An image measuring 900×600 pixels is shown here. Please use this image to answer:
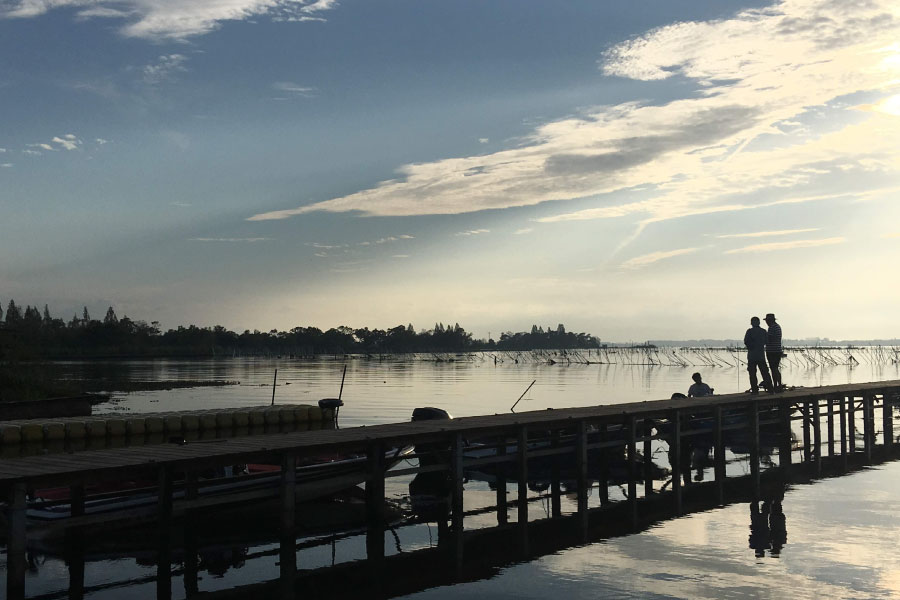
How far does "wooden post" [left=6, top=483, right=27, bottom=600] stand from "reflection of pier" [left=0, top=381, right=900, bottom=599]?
0.6 inches

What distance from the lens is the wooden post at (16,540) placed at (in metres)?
13.7

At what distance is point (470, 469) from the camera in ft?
81.6

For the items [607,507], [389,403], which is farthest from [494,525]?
[389,403]

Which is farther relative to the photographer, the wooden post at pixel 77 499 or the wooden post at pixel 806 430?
the wooden post at pixel 806 430

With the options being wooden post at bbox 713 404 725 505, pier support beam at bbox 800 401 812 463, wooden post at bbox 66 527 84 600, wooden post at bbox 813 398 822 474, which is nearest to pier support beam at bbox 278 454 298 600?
wooden post at bbox 66 527 84 600

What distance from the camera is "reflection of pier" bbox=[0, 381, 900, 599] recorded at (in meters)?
15.8

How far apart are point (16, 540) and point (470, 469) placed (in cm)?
1351

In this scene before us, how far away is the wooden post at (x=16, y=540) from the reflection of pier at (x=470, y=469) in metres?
0.02

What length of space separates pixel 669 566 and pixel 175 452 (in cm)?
1013

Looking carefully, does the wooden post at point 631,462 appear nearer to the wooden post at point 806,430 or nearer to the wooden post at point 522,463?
the wooden post at point 522,463

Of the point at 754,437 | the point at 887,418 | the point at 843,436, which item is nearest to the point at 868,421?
the point at 843,436

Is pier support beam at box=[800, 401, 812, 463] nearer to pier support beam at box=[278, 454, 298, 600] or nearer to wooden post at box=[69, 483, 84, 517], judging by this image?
pier support beam at box=[278, 454, 298, 600]

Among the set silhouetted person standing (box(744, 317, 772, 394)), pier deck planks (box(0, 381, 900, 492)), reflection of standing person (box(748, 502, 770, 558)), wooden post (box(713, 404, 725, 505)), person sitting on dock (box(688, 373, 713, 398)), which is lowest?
reflection of standing person (box(748, 502, 770, 558))

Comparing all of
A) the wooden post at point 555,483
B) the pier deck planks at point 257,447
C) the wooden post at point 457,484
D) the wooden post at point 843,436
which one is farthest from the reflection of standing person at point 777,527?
the wooden post at point 843,436
